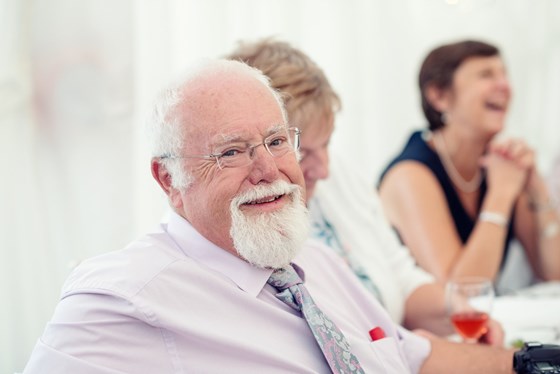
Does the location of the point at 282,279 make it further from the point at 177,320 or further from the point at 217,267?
the point at 177,320

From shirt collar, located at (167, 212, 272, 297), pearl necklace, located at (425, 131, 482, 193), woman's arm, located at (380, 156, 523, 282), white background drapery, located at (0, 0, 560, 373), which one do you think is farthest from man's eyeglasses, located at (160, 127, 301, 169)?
pearl necklace, located at (425, 131, 482, 193)

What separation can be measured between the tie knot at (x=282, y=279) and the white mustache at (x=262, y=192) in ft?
0.50

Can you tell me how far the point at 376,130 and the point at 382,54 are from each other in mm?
361

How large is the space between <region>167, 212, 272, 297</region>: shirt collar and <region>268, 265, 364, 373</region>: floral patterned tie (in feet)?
0.16

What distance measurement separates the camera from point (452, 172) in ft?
9.71

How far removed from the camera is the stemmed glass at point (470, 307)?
1760 mm

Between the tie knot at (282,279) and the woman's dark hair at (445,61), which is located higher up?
the woman's dark hair at (445,61)

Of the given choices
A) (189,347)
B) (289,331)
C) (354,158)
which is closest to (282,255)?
(289,331)

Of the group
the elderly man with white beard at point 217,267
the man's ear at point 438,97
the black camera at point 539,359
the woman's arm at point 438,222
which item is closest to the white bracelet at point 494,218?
the woman's arm at point 438,222

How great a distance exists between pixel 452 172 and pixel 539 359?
1.56m

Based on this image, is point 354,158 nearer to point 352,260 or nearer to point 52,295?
point 352,260

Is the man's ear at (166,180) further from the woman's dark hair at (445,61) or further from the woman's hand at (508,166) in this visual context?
the woman's dark hair at (445,61)

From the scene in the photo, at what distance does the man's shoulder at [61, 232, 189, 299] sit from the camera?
3.96 ft

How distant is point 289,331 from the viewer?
53.6 inches
